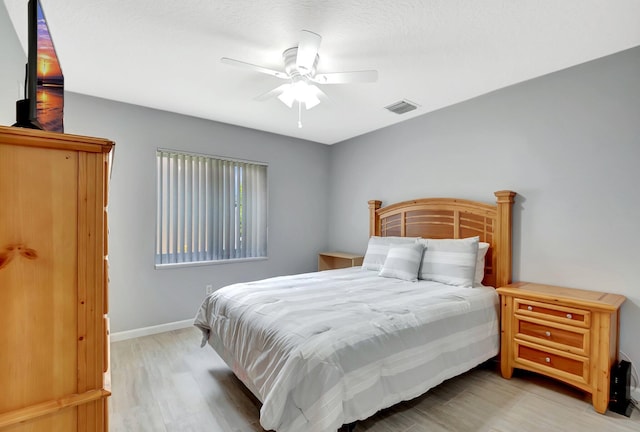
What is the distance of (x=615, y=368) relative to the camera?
220 centimetres

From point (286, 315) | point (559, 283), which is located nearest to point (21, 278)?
point (286, 315)

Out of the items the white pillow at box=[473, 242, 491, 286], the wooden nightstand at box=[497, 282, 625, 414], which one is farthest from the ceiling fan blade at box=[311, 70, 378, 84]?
the wooden nightstand at box=[497, 282, 625, 414]

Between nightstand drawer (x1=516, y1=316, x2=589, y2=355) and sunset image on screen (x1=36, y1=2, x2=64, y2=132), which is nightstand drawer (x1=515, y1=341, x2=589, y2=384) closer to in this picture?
nightstand drawer (x1=516, y1=316, x2=589, y2=355)

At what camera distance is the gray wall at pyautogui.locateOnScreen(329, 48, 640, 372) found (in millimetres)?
2266

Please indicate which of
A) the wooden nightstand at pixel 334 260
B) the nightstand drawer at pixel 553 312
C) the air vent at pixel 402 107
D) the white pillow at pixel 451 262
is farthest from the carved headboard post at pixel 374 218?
the nightstand drawer at pixel 553 312

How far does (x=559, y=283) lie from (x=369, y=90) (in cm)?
238

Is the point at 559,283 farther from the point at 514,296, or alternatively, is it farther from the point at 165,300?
the point at 165,300

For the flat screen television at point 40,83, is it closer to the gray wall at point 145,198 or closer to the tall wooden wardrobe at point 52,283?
the tall wooden wardrobe at point 52,283

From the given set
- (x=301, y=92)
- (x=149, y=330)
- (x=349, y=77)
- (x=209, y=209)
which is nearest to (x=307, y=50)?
(x=349, y=77)

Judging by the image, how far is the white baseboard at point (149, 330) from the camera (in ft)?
10.7

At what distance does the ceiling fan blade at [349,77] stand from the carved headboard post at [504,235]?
1.65 meters

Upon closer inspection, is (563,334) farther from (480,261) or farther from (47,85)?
(47,85)

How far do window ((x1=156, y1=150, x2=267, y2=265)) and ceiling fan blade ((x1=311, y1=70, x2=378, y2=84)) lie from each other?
2111mm

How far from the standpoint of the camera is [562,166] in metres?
2.58
